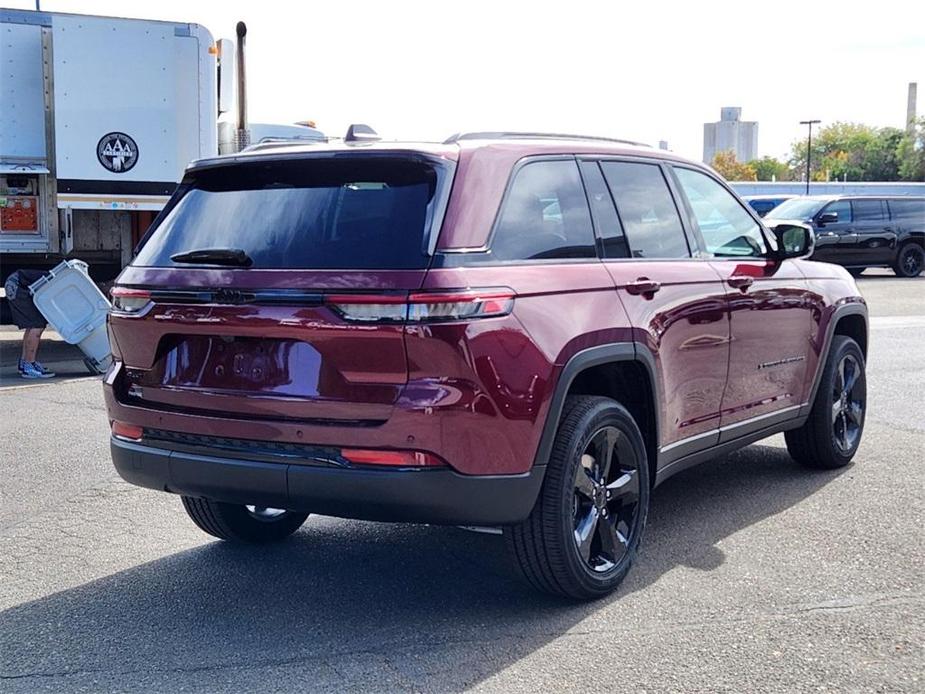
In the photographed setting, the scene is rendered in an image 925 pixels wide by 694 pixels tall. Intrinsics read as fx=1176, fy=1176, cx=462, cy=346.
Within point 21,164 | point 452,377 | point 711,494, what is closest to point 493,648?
point 452,377

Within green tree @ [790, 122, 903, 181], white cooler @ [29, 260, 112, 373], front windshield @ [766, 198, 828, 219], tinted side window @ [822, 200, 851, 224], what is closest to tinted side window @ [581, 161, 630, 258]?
white cooler @ [29, 260, 112, 373]

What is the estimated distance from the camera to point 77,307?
11.3 m

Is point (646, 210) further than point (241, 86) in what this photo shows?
No

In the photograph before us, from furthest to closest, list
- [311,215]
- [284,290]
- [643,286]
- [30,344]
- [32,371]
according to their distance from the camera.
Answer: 1. [30,344]
2. [32,371]
3. [643,286]
4. [311,215]
5. [284,290]

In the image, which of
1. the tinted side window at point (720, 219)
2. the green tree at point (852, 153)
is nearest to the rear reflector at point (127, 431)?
the tinted side window at point (720, 219)

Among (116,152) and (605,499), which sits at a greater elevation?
(116,152)

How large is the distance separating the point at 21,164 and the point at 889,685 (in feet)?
37.7

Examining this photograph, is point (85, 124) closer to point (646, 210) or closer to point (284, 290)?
point (646, 210)

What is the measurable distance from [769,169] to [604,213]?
147691 millimetres

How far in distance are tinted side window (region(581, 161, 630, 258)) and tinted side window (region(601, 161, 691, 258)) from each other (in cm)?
5

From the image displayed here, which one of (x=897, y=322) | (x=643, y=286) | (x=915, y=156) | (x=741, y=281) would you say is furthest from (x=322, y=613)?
(x=915, y=156)

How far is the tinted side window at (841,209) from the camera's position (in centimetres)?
2497

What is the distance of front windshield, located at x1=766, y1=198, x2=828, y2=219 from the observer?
25.0m

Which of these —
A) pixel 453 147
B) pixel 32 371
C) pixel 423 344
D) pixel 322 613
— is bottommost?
pixel 32 371
